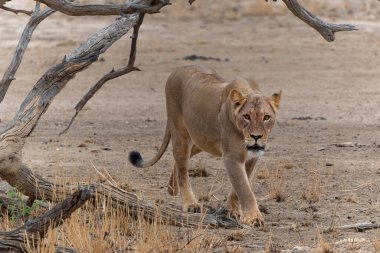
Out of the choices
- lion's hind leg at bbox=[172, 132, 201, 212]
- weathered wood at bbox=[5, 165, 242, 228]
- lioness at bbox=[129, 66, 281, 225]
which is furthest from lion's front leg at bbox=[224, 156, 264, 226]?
lion's hind leg at bbox=[172, 132, 201, 212]

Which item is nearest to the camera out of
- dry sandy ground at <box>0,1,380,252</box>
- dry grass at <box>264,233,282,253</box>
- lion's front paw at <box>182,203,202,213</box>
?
dry grass at <box>264,233,282,253</box>

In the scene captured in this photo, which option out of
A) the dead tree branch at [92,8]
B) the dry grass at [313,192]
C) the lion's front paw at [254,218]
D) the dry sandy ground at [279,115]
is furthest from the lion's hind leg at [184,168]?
Answer: the dead tree branch at [92,8]

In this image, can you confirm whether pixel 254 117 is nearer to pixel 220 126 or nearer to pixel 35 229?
pixel 220 126

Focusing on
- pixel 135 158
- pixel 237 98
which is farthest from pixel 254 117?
pixel 135 158

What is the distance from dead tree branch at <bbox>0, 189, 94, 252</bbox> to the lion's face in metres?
1.78

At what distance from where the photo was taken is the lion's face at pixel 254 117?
6.80 meters

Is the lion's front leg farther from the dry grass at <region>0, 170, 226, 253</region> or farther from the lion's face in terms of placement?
the dry grass at <region>0, 170, 226, 253</region>

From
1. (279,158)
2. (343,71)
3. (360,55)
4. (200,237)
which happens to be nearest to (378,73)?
(343,71)

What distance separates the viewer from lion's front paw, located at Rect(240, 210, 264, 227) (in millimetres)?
6848

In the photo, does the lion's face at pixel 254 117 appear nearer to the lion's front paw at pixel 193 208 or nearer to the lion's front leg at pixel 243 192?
the lion's front leg at pixel 243 192

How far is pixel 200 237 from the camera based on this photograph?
5.95 metres

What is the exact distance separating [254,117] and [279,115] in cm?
637

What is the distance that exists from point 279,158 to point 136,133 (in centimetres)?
246

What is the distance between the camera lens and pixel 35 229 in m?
5.41
